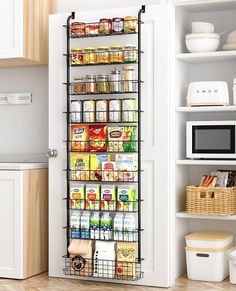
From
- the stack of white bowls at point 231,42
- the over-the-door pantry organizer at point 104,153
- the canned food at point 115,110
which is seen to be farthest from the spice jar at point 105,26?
the stack of white bowls at point 231,42

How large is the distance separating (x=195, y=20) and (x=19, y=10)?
4.08 ft

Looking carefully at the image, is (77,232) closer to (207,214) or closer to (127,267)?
(127,267)

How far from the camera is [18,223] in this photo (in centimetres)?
450

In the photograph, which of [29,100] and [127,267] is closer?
[127,267]

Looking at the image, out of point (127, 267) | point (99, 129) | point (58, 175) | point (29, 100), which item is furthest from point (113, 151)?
point (29, 100)

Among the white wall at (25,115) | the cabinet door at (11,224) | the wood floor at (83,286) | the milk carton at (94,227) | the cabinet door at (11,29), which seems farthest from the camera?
the white wall at (25,115)

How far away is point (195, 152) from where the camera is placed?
444 cm

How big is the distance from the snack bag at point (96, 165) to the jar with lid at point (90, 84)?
0.43 m

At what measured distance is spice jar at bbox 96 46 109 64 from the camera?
436cm

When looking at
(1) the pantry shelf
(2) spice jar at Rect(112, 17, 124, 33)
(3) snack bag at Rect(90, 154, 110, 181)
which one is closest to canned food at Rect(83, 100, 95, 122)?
(3) snack bag at Rect(90, 154, 110, 181)

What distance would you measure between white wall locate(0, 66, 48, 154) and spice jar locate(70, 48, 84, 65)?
29.8 inches

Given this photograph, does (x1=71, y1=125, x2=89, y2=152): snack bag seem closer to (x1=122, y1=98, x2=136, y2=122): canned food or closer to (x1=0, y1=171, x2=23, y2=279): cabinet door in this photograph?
(x1=122, y1=98, x2=136, y2=122): canned food

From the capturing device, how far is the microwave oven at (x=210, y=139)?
436 centimetres

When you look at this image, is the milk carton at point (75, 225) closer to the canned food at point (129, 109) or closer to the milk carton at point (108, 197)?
the milk carton at point (108, 197)
